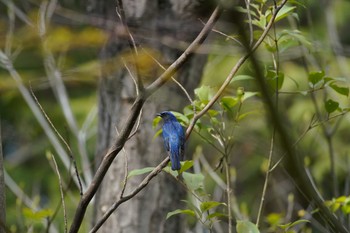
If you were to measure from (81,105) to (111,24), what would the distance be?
366 cm

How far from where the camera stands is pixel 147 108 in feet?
11.3

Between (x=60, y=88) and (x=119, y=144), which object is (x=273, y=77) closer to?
(x=119, y=144)

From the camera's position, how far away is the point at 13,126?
8.52 metres

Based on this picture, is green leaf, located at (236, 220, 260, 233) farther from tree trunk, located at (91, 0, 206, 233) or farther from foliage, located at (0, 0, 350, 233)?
tree trunk, located at (91, 0, 206, 233)

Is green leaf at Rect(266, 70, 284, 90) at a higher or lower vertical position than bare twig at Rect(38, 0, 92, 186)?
higher

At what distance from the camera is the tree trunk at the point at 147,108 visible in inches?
130

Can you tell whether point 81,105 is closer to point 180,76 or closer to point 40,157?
point 40,157

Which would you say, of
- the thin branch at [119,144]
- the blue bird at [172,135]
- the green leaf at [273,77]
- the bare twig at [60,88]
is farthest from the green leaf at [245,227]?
the bare twig at [60,88]

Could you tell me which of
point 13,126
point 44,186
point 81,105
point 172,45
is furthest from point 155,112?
point 13,126

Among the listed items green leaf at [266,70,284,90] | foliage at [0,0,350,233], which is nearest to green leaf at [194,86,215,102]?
foliage at [0,0,350,233]

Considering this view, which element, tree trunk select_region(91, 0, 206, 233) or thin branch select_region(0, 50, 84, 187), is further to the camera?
thin branch select_region(0, 50, 84, 187)

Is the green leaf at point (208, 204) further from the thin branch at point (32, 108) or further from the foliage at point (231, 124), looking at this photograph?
the thin branch at point (32, 108)

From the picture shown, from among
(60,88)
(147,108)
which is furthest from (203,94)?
(60,88)

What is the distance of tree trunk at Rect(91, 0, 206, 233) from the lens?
10.9ft
